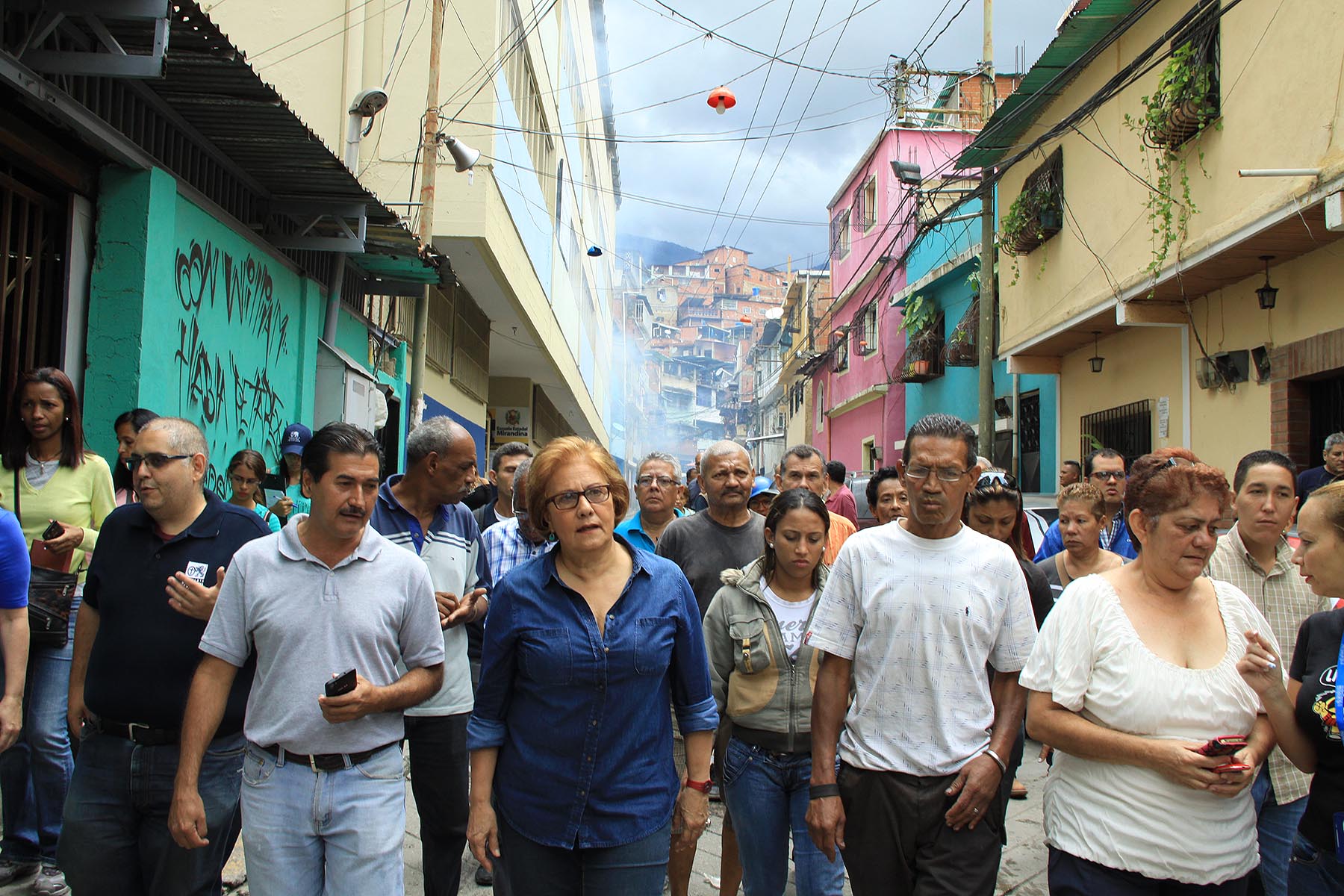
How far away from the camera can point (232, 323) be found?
7676 mm

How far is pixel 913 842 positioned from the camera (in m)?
2.87

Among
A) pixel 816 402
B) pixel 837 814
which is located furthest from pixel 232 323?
pixel 816 402

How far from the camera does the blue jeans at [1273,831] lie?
3.19 meters

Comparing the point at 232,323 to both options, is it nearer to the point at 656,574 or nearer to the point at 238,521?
the point at 238,521

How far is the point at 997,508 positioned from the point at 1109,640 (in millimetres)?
1994

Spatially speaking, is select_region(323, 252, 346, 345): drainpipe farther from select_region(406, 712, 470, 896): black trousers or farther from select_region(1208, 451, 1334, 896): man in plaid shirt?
select_region(1208, 451, 1334, 896): man in plaid shirt

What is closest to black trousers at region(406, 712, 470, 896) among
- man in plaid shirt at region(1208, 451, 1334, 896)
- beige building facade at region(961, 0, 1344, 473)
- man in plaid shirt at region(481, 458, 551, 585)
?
man in plaid shirt at region(481, 458, 551, 585)

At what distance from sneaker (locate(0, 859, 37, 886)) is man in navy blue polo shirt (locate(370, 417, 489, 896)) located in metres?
1.79

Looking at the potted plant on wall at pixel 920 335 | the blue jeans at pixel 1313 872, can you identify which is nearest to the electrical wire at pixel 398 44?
the blue jeans at pixel 1313 872

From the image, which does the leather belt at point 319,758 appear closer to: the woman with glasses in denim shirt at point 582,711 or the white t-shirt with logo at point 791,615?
the woman with glasses in denim shirt at point 582,711

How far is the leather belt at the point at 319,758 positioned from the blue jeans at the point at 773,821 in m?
1.47

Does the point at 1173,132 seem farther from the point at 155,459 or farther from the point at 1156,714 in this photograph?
the point at 155,459

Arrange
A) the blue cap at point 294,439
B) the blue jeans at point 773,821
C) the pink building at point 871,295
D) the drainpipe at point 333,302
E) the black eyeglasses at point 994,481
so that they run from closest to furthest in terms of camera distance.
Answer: the blue jeans at point 773,821, the black eyeglasses at point 994,481, the blue cap at point 294,439, the drainpipe at point 333,302, the pink building at point 871,295

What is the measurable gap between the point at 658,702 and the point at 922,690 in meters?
0.82
